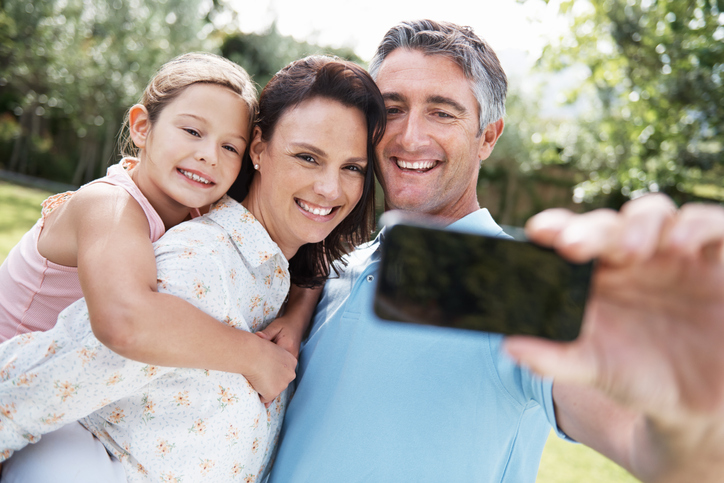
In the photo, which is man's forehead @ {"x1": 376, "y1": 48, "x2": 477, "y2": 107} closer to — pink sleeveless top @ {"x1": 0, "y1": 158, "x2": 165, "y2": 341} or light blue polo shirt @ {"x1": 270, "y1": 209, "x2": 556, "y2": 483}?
light blue polo shirt @ {"x1": 270, "y1": 209, "x2": 556, "y2": 483}

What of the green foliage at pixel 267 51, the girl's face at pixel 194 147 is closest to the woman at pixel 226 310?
the girl's face at pixel 194 147

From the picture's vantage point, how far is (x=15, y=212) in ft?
40.3

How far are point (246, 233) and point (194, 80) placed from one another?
727mm

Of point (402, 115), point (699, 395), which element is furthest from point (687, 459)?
point (402, 115)

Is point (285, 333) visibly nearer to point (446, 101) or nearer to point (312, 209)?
point (312, 209)

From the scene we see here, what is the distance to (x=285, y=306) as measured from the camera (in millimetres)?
2221

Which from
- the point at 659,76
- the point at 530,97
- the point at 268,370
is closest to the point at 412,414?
the point at 268,370

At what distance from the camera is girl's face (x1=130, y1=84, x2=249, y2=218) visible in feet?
6.85

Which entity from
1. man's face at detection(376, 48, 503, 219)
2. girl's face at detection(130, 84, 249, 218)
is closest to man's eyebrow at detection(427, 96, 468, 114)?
man's face at detection(376, 48, 503, 219)

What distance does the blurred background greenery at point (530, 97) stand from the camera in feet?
25.5

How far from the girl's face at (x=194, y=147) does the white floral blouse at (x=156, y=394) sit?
1.48ft

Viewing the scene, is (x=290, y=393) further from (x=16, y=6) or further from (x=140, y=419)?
(x=16, y=6)

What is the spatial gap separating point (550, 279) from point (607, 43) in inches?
392

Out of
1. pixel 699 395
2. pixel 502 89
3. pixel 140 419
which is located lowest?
pixel 140 419
